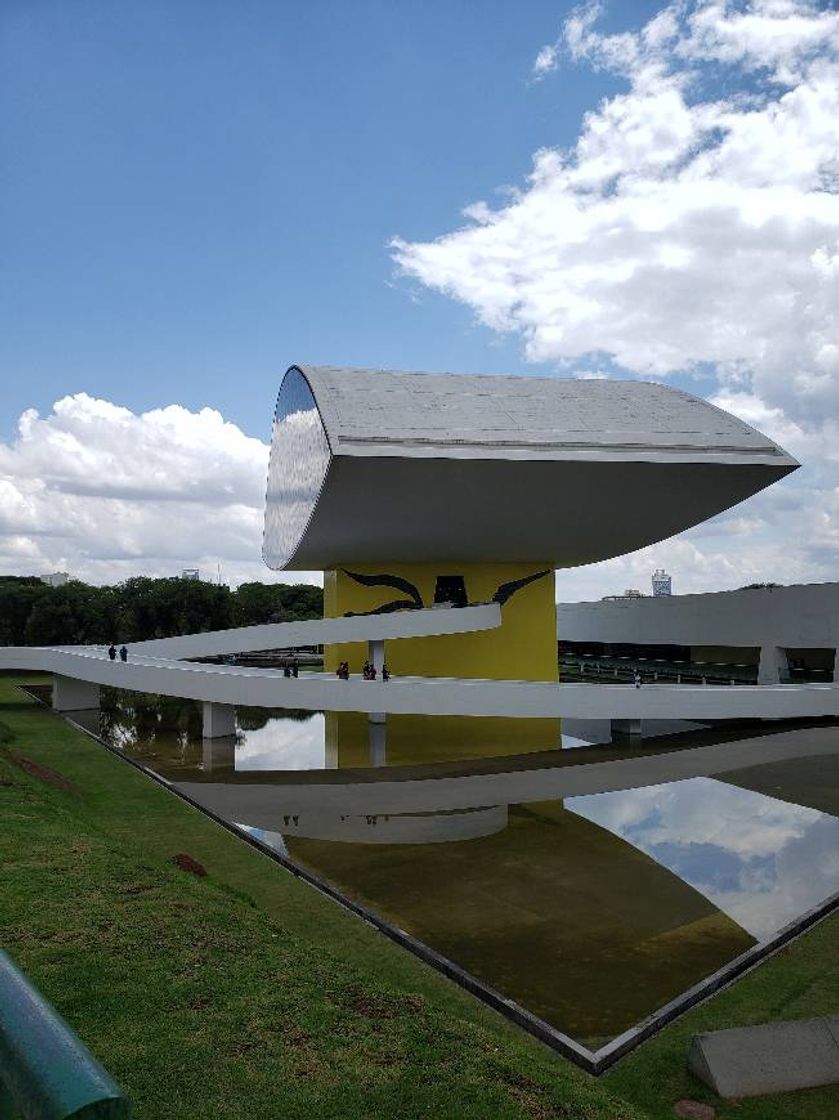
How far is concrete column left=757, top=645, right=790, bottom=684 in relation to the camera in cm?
3338

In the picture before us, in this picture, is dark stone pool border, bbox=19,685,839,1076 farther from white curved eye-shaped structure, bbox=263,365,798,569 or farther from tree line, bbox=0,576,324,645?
tree line, bbox=0,576,324,645

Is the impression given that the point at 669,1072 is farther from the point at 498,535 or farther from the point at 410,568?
the point at 410,568

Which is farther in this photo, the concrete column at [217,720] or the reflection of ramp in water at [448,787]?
the concrete column at [217,720]

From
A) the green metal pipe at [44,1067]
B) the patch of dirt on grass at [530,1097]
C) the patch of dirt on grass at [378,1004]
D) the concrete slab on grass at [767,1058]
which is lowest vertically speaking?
the concrete slab on grass at [767,1058]

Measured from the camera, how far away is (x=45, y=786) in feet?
53.3

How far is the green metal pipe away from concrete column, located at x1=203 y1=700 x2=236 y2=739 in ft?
82.6

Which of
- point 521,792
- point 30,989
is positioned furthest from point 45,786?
point 30,989

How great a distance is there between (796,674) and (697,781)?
17239 millimetres

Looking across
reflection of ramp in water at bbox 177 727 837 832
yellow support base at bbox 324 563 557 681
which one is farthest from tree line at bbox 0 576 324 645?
reflection of ramp in water at bbox 177 727 837 832

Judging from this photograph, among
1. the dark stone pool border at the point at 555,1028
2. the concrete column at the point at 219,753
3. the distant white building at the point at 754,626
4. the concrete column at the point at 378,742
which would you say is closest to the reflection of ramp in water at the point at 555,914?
the dark stone pool border at the point at 555,1028

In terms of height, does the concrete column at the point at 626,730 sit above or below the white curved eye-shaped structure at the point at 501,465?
below

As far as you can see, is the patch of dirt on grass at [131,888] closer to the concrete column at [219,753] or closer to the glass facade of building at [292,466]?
the concrete column at [219,753]

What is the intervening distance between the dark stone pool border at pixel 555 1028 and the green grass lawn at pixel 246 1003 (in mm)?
233

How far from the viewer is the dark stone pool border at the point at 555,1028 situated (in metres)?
7.75
